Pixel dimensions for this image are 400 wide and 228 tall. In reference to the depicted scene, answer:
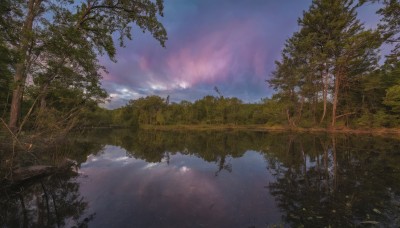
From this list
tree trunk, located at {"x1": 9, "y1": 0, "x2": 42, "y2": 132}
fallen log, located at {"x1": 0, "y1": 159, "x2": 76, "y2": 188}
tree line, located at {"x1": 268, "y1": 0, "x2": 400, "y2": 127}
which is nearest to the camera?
fallen log, located at {"x1": 0, "y1": 159, "x2": 76, "y2": 188}

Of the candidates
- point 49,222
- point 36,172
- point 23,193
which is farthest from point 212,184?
point 36,172

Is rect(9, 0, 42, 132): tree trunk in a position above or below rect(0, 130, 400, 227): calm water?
above

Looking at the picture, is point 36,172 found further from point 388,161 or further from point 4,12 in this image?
point 388,161

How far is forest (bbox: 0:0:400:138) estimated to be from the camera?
9.34 m

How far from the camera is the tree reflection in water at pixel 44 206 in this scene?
6.41 meters

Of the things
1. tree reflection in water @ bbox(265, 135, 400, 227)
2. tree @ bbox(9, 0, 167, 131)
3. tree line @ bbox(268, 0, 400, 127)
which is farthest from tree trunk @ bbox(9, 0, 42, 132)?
tree line @ bbox(268, 0, 400, 127)

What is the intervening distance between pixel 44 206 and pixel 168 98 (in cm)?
9177

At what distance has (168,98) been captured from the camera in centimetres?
9838

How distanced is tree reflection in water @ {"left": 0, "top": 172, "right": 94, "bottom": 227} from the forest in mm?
2436

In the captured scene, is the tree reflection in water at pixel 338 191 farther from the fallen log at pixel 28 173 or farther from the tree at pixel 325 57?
the tree at pixel 325 57

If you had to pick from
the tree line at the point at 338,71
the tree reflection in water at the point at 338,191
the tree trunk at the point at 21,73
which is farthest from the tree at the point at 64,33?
the tree line at the point at 338,71

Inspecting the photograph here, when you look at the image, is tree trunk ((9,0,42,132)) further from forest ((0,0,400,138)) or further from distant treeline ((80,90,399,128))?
distant treeline ((80,90,399,128))

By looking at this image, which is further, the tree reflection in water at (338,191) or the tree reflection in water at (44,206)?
the tree reflection in water at (44,206)

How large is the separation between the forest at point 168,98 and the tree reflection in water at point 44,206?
95.9 inches
